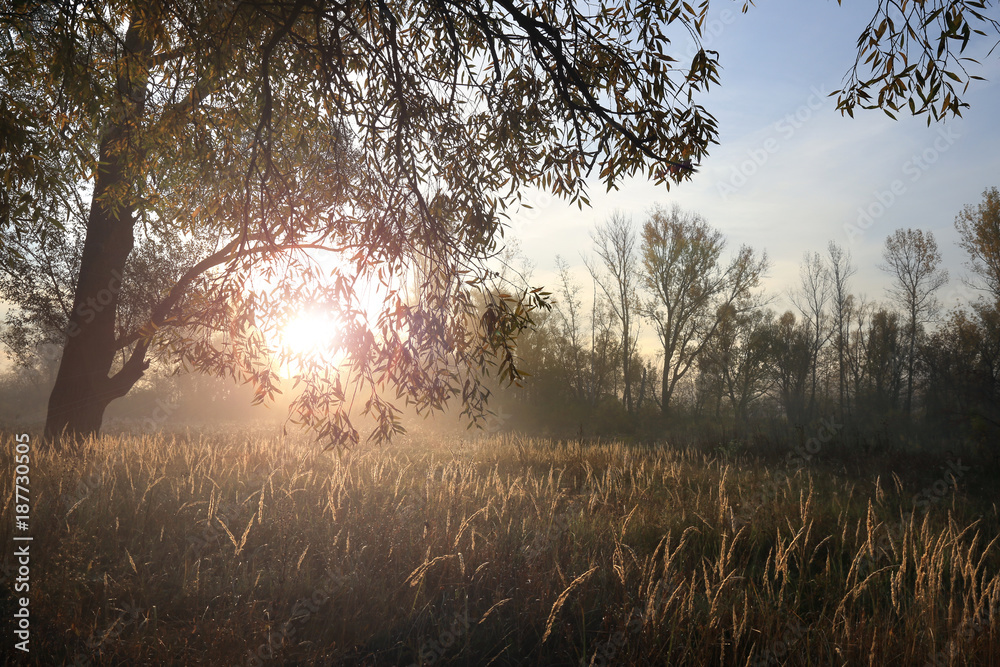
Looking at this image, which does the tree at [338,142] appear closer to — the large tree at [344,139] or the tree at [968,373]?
the large tree at [344,139]

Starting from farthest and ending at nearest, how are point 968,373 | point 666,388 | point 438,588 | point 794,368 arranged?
1. point 794,368
2. point 666,388
3. point 968,373
4. point 438,588

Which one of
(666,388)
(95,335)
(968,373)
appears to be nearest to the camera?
(95,335)

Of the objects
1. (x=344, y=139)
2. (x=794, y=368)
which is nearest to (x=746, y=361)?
(x=794, y=368)

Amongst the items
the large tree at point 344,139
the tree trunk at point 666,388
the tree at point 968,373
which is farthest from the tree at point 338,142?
the tree trunk at point 666,388

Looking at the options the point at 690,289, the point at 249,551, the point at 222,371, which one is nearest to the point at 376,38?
the point at 222,371

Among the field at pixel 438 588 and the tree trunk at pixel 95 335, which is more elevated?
the tree trunk at pixel 95 335

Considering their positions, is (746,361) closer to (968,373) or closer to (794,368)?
(794,368)

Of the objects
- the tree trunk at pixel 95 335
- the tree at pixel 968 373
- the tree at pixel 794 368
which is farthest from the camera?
the tree at pixel 794 368

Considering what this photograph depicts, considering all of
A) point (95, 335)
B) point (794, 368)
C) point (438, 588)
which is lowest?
point (438, 588)

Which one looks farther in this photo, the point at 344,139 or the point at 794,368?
the point at 794,368

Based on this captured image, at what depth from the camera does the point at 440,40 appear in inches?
196

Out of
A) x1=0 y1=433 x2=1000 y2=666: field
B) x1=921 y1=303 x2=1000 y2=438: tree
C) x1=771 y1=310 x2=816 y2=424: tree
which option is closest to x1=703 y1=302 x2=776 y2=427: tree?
x1=771 y1=310 x2=816 y2=424: tree

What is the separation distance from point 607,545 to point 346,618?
223 centimetres

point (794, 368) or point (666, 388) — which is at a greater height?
point (794, 368)
